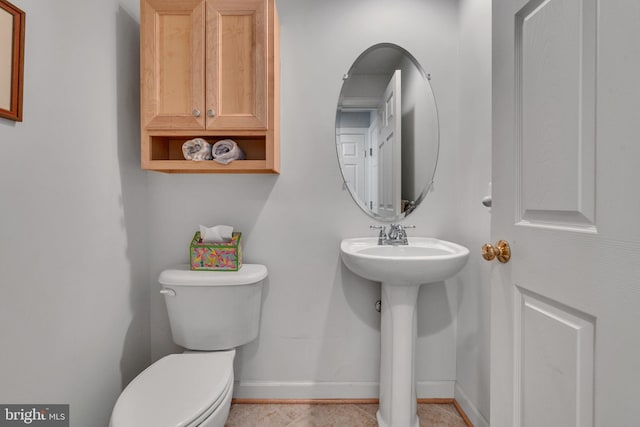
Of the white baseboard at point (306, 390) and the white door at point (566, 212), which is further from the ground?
the white door at point (566, 212)

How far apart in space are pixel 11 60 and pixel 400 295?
158cm

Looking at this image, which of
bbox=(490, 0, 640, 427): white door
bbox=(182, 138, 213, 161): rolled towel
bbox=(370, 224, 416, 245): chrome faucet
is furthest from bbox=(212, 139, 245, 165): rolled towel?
bbox=(490, 0, 640, 427): white door

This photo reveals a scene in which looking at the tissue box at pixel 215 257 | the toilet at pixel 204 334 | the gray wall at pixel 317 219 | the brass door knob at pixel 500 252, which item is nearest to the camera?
the brass door knob at pixel 500 252

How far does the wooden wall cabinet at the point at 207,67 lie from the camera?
144 centimetres

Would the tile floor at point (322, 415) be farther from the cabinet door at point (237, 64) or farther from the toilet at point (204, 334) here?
the cabinet door at point (237, 64)

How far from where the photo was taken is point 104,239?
139 centimetres

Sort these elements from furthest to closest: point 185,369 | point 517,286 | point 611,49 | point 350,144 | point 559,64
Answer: point 350,144 → point 185,369 → point 517,286 → point 559,64 → point 611,49

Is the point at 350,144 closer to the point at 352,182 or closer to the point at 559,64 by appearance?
the point at 352,182

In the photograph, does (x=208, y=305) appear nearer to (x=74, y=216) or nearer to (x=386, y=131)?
(x=74, y=216)

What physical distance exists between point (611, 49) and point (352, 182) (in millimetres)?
1227

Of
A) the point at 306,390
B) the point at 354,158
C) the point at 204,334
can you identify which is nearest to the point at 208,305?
the point at 204,334

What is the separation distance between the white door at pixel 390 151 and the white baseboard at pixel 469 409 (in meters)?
0.98

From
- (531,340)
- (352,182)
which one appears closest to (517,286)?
(531,340)

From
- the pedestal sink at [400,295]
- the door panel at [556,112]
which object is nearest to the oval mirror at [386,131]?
the pedestal sink at [400,295]
